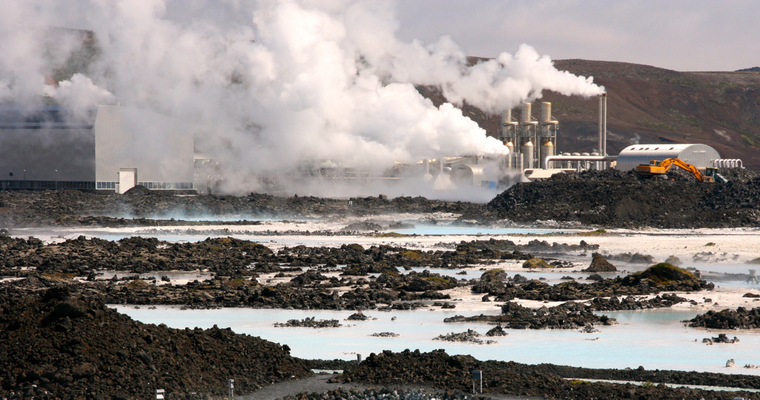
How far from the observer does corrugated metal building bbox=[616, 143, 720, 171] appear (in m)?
93.4

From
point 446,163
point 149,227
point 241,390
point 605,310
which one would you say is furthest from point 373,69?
point 241,390

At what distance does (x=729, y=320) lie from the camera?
23688 millimetres

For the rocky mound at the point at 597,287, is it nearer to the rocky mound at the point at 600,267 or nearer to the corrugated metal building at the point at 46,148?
the rocky mound at the point at 600,267

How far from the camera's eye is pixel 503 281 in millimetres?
35250

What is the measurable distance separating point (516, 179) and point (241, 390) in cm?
8803

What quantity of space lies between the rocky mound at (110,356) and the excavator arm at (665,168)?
74.3m

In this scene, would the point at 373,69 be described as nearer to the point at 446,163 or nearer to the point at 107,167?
the point at 446,163

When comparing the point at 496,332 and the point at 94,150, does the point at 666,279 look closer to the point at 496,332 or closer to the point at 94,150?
the point at 496,332

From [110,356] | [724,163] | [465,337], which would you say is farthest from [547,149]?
[110,356]

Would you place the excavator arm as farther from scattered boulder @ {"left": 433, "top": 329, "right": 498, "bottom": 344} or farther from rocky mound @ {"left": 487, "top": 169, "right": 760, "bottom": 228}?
scattered boulder @ {"left": 433, "top": 329, "right": 498, "bottom": 344}

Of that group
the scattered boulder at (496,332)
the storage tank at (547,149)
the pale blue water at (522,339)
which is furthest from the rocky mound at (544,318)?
the storage tank at (547,149)

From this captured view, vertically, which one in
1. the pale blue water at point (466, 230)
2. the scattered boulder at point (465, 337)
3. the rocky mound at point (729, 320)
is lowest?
the scattered boulder at point (465, 337)

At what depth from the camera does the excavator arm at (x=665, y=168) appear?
84000 millimetres

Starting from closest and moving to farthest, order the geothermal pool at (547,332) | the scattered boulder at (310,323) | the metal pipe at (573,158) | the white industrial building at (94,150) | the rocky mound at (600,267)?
the geothermal pool at (547,332)
the scattered boulder at (310,323)
the rocky mound at (600,267)
the white industrial building at (94,150)
the metal pipe at (573,158)
